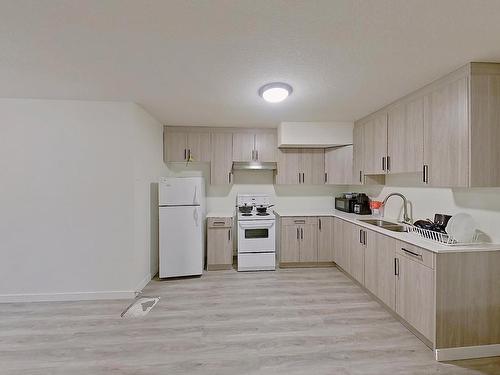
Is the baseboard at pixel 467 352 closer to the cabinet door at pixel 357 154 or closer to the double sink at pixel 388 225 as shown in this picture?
the double sink at pixel 388 225

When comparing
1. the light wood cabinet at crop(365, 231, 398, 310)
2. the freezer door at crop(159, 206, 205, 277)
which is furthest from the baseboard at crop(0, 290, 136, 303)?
the light wood cabinet at crop(365, 231, 398, 310)

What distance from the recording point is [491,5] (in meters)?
1.33

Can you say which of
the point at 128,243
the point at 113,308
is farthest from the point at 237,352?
the point at 128,243

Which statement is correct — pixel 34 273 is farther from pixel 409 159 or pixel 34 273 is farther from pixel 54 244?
pixel 409 159

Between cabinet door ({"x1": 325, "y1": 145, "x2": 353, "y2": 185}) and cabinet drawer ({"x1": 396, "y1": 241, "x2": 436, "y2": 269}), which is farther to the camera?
cabinet door ({"x1": 325, "y1": 145, "x2": 353, "y2": 185})

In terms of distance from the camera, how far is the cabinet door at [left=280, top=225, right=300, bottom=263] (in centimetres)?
400

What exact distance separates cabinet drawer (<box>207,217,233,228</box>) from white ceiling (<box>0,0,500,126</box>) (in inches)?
77.6

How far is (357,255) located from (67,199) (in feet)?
12.4

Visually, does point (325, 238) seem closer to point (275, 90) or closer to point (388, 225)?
point (388, 225)

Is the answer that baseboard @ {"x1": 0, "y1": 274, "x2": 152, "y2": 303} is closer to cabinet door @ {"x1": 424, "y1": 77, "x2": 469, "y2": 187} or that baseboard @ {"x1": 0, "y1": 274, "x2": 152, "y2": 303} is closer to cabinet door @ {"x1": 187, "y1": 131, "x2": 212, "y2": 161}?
cabinet door @ {"x1": 187, "y1": 131, "x2": 212, "y2": 161}

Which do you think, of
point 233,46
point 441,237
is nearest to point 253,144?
point 233,46

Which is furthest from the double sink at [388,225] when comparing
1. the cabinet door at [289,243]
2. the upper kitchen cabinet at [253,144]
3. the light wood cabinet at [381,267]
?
the upper kitchen cabinet at [253,144]

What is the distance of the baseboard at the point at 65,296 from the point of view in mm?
2840

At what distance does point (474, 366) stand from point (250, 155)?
3581mm
